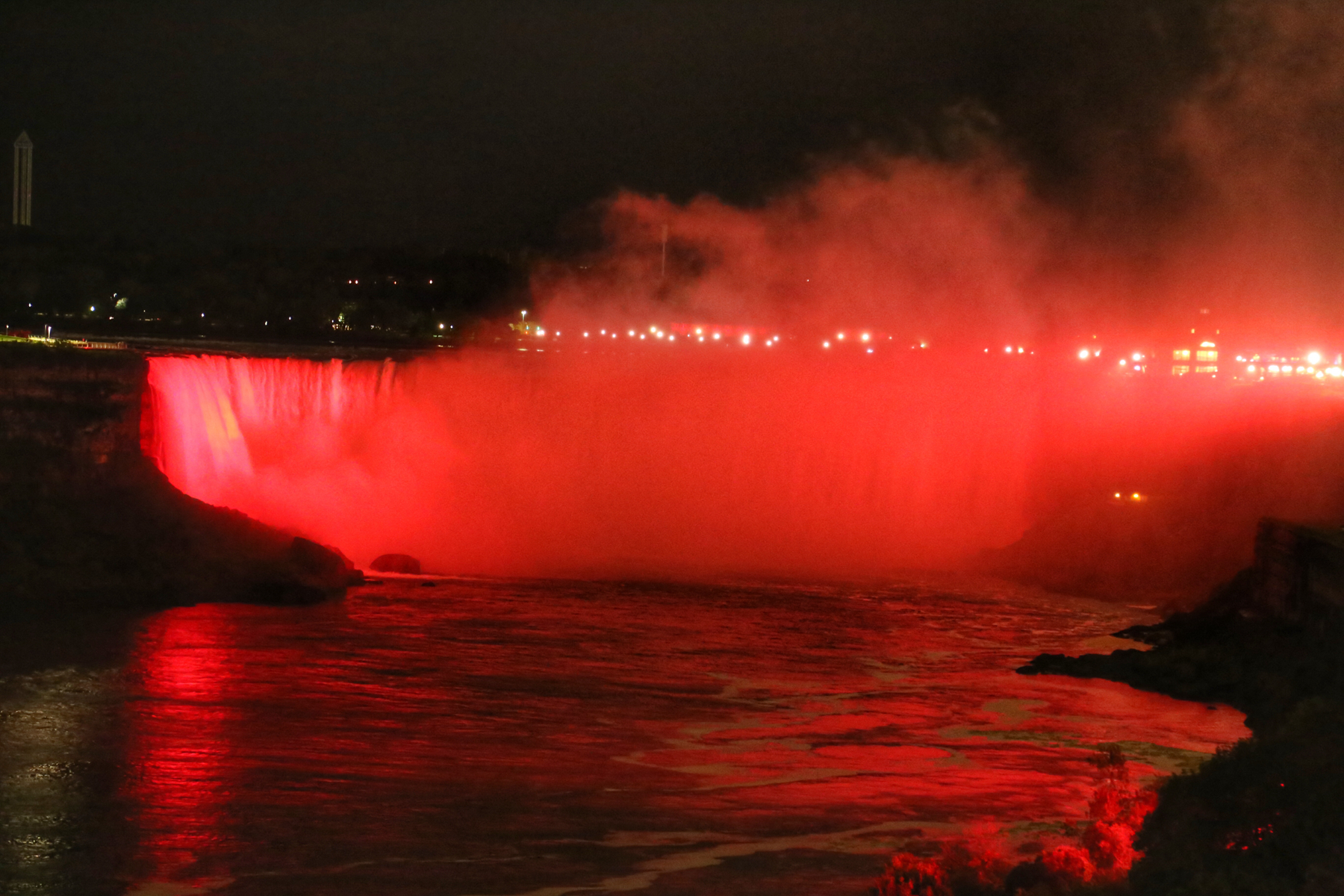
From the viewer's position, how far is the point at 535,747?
1620cm

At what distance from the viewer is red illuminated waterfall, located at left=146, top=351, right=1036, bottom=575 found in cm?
3219

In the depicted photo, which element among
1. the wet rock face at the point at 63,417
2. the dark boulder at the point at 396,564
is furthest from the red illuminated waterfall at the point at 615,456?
the wet rock face at the point at 63,417

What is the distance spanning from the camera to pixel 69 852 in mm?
12281

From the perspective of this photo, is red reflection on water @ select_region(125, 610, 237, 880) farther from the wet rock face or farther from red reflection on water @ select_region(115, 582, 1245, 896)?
the wet rock face

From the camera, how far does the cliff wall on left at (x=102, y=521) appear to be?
24938mm

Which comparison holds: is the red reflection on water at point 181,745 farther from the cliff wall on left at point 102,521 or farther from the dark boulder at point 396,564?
the dark boulder at point 396,564

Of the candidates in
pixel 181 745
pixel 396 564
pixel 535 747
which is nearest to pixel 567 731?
pixel 535 747

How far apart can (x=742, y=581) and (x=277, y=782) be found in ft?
56.6

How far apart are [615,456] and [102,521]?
1792 centimetres

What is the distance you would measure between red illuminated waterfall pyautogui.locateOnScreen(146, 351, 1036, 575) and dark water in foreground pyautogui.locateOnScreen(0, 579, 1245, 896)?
683 centimetres

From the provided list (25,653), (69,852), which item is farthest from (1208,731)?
(25,653)

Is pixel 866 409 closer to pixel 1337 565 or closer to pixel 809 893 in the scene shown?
pixel 1337 565

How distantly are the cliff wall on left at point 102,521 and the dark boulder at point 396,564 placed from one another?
2.59m

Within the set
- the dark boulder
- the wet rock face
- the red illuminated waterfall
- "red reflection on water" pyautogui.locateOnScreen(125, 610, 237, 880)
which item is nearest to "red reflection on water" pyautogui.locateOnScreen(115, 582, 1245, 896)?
"red reflection on water" pyautogui.locateOnScreen(125, 610, 237, 880)
